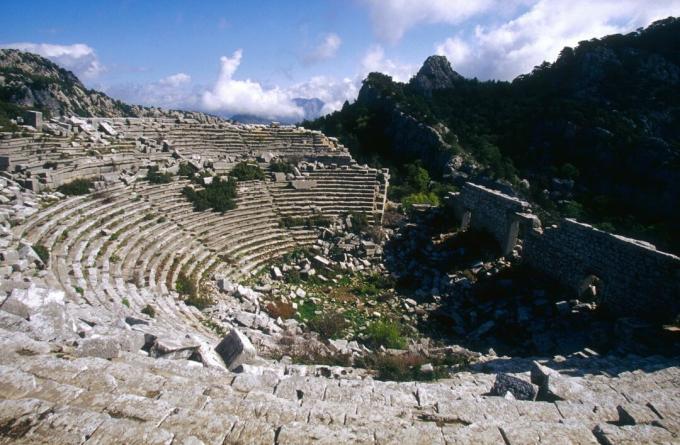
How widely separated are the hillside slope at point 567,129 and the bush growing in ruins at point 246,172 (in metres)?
16.3

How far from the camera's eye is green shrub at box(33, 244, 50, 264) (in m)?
9.59

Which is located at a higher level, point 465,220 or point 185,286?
point 465,220

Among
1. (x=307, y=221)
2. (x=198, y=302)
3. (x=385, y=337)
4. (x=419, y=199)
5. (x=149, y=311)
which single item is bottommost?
(x=385, y=337)

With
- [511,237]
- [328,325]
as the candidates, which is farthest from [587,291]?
[328,325]

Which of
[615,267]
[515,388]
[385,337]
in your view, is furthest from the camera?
[615,267]

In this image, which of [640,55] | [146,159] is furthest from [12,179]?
[640,55]

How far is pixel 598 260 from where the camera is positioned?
39.4 ft

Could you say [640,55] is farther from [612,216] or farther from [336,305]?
[336,305]

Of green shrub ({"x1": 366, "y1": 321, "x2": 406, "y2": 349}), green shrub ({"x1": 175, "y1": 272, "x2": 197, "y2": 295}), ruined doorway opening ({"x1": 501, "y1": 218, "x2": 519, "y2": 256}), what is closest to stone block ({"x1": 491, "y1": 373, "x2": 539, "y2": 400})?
green shrub ({"x1": 366, "y1": 321, "x2": 406, "y2": 349})

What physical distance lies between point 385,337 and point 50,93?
46.1 metres

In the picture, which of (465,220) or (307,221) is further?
(465,220)

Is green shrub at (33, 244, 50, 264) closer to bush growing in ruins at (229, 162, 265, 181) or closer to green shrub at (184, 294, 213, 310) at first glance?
green shrub at (184, 294, 213, 310)

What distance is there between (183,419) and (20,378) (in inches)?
63.8

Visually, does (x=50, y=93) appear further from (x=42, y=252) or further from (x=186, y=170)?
(x=42, y=252)
